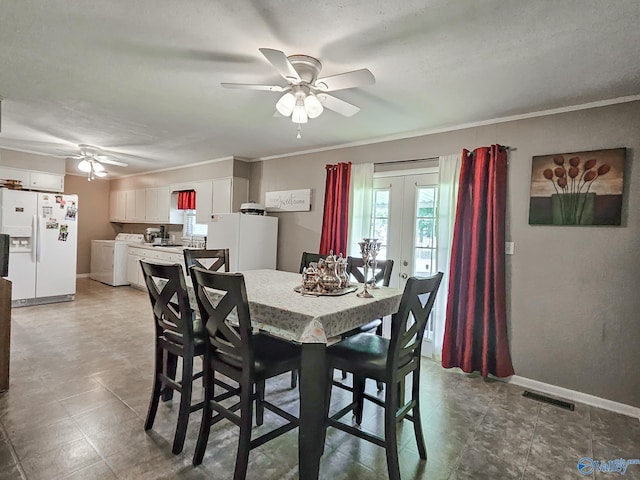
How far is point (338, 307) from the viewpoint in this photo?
5.84ft

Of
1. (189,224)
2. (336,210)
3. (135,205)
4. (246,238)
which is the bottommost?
(246,238)

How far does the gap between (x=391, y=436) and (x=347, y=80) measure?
197 cm

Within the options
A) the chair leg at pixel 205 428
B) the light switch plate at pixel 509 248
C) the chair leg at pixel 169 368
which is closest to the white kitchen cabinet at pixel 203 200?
the chair leg at pixel 169 368

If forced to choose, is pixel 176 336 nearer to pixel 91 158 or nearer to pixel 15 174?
pixel 91 158

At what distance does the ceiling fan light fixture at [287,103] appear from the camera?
7.01 ft

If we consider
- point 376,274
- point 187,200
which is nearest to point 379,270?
point 376,274

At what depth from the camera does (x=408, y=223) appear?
3.76 m

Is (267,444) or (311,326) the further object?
(267,444)

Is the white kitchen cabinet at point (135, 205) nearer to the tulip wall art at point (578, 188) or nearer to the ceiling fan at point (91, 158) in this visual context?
the ceiling fan at point (91, 158)

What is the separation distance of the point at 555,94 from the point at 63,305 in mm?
6656

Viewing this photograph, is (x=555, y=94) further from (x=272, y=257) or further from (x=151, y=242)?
(x=151, y=242)

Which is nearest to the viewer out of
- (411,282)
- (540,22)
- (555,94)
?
(411,282)

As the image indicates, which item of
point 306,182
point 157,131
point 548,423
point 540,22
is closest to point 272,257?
point 306,182

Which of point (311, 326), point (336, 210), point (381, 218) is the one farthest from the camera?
point (336, 210)
